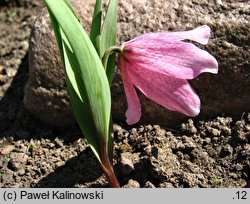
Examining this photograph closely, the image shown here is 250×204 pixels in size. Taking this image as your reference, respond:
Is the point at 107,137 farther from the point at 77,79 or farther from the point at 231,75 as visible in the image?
the point at 231,75

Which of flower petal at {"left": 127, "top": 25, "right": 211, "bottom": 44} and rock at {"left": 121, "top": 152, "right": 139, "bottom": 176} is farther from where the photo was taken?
rock at {"left": 121, "top": 152, "right": 139, "bottom": 176}

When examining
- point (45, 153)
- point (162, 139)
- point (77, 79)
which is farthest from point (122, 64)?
point (45, 153)

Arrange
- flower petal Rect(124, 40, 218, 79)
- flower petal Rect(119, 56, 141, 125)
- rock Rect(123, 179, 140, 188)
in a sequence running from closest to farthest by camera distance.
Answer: flower petal Rect(124, 40, 218, 79), flower petal Rect(119, 56, 141, 125), rock Rect(123, 179, 140, 188)

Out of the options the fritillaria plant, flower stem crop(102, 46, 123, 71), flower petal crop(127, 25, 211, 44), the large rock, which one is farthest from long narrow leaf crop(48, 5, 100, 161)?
the large rock

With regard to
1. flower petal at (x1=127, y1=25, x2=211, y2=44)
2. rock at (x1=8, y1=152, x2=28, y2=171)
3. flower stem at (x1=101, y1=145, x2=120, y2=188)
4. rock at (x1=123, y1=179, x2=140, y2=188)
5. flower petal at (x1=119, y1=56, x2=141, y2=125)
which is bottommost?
rock at (x1=123, y1=179, x2=140, y2=188)

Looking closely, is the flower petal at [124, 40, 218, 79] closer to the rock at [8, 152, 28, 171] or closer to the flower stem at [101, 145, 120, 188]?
the flower stem at [101, 145, 120, 188]

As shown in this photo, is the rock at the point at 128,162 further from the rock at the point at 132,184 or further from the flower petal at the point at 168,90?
the flower petal at the point at 168,90
